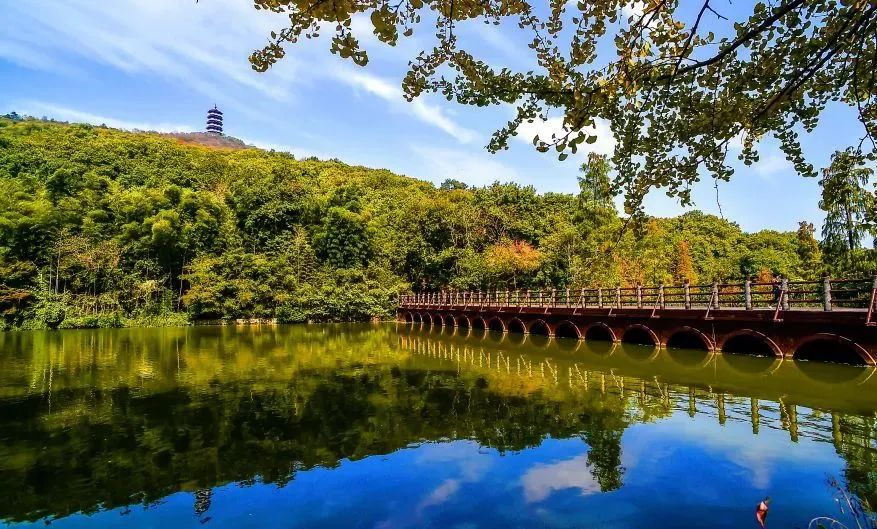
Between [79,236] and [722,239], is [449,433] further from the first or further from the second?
[722,239]

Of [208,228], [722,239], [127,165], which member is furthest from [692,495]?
[722,239]

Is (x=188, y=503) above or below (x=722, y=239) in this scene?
below

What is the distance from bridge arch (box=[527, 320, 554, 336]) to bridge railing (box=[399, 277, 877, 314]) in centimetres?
107

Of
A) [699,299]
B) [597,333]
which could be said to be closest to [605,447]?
[597,333]

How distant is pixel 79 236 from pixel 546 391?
53.2m

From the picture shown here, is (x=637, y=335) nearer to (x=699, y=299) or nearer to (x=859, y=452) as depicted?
(x=699, y=299)

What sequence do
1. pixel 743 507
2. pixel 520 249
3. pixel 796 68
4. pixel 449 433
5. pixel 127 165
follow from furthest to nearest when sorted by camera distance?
pixel 127 165
pixel 520 249
pixel 449 433
pixel 743 507
pixel 796 68

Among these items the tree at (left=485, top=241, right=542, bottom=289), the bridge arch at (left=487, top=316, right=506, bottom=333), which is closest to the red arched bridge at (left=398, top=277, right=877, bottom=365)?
the bridge arch at (left=487, top=316, right=506, bottom=333)

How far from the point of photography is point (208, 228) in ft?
175

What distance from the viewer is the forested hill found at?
4441 cm

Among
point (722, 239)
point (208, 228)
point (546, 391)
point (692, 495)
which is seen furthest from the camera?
point (722, 239)

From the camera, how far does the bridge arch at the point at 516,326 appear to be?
32.0 metres

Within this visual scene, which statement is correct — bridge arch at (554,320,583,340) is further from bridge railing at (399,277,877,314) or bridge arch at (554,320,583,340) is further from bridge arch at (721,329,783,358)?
bridge arch at (721,329,783,358)

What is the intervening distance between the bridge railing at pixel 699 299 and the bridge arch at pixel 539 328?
107 centimetres
